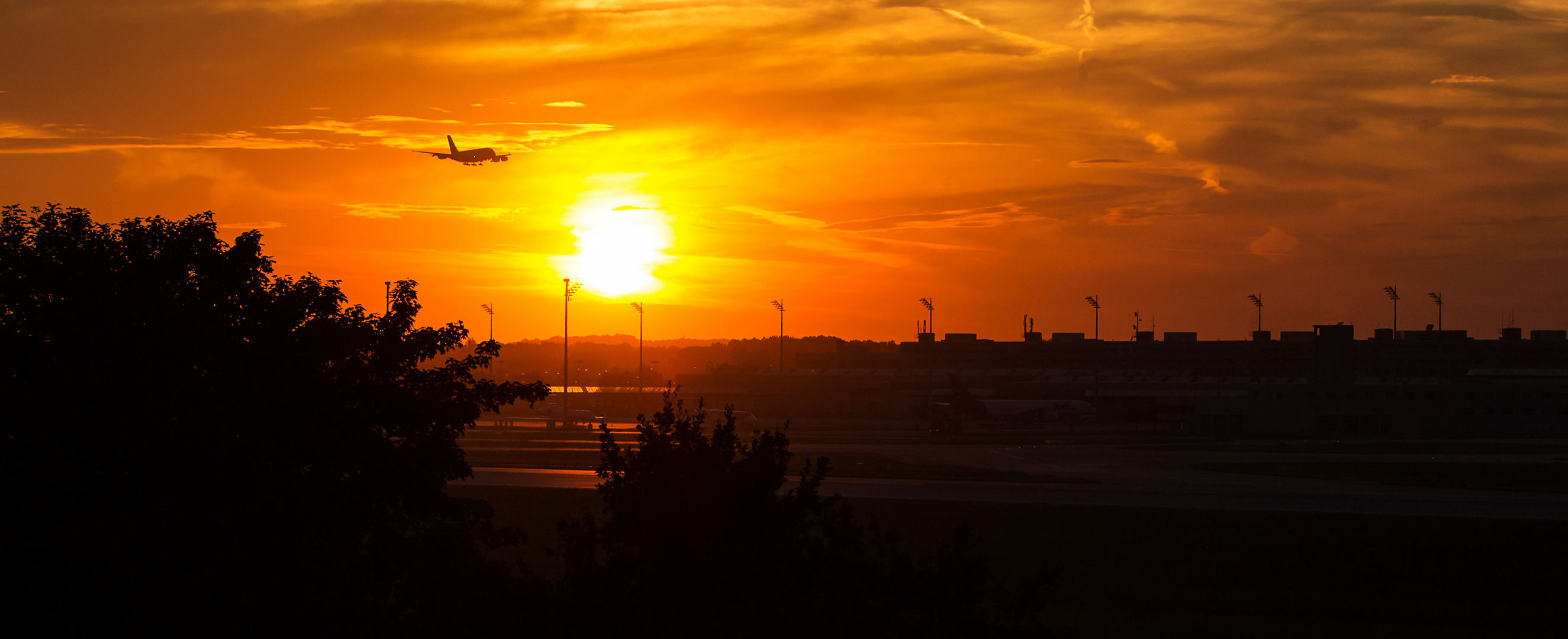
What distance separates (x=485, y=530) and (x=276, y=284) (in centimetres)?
540

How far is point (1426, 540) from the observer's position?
37.6 meters

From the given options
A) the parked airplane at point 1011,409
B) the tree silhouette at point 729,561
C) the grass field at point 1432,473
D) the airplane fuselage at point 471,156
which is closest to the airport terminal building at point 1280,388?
the parked airplane at point 1011,409

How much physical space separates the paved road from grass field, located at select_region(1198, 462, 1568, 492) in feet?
7.63

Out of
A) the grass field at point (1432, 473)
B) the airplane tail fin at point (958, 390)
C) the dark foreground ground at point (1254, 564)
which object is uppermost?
the airplane tail fin at point (958, 390)

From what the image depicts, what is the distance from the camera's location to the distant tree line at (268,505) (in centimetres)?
1378

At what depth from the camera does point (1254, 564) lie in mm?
33969

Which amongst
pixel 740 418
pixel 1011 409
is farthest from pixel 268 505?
pixel 740 418

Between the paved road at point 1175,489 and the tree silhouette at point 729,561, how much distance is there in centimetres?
3370

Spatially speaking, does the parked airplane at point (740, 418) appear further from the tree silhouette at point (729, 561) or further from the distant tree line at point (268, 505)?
the tree silhouette at point (729, 561)

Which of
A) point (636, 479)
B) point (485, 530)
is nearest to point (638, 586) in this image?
point (636, 479)

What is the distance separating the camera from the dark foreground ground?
2700cm

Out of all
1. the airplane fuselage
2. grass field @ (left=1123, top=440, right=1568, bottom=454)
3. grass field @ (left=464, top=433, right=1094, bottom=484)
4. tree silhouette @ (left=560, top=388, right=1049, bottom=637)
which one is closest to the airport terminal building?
grass field @ (left=1123, top=440, right=1568, bottom=454)

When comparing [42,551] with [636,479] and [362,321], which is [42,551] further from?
[636,479]

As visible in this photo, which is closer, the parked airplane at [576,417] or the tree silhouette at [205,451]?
the tree silhouette at [205,451]
